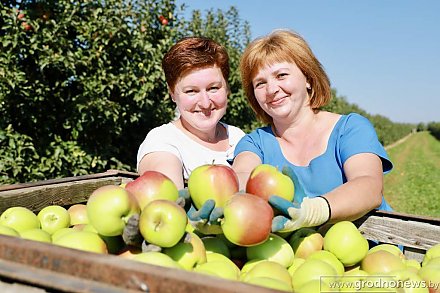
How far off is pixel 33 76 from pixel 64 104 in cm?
43

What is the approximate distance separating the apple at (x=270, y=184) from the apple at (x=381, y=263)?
0.35 m

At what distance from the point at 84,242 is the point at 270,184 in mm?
607

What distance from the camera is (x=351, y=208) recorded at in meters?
1.76

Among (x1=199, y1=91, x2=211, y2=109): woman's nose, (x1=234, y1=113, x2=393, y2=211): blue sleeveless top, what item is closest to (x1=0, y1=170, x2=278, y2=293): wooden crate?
(x1=234, y1=113, x2=393, y2=211): blue sleeveless top

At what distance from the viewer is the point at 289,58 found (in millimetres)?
2438

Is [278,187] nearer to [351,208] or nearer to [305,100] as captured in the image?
[351,208]

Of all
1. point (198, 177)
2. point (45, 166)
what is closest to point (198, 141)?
point (198, 177)

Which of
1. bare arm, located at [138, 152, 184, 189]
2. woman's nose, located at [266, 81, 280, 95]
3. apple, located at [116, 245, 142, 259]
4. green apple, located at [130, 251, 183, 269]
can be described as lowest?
apple, located at [116, 245, 142, 259]

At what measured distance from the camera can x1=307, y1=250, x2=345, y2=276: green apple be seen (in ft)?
5.02

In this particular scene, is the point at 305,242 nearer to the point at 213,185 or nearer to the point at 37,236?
the point at 213,185

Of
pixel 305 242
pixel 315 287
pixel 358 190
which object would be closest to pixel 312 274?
pixel 315 287

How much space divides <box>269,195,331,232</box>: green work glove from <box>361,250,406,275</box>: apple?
0.22 meters

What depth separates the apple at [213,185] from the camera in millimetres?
A: 1512

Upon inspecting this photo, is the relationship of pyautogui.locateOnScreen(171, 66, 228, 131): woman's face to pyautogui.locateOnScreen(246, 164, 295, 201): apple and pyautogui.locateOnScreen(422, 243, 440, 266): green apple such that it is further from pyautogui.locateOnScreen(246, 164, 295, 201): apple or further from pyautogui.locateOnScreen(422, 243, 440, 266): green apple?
pyautogui.locateOnScreen(422, 243, 440, 266): green apple
